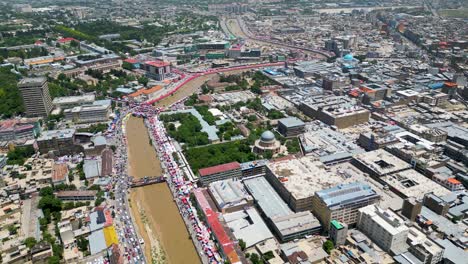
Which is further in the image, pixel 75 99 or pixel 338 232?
pixel 75 99

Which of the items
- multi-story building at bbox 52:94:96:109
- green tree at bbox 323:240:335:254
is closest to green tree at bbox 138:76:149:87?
multi-story building at bbox 52:94:96:109

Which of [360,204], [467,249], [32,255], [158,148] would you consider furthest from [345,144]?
[32,255]

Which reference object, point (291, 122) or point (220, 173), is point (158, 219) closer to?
point (220, 173)

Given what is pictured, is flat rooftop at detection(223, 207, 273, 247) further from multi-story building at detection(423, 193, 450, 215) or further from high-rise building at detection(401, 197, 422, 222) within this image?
multi-story building at detection(423, 193, 450, 215)

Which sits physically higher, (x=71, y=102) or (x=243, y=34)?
(x=243, y=34)

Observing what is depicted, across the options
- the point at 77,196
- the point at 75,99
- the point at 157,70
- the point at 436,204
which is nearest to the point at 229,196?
the point at 77,196

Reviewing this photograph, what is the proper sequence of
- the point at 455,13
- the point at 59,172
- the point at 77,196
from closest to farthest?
the point at 77,196 < the point at 59,172 < the point at 455,13

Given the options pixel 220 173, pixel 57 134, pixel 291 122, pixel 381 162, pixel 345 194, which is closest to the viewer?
pixel 345 194
